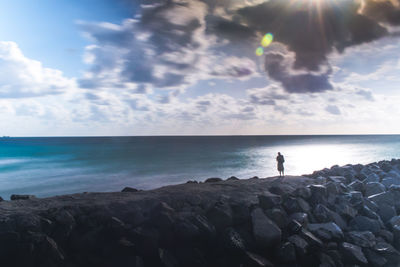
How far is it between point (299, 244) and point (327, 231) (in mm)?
1289

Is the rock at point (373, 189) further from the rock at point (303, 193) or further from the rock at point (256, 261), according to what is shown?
the rock at point (256, 261)

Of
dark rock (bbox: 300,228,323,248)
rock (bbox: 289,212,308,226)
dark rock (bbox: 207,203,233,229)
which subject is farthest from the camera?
rock (bbox: 289,212,308,226)

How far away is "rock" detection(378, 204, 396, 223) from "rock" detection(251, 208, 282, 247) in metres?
4.66

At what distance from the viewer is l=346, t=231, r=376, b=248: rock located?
6691 mm

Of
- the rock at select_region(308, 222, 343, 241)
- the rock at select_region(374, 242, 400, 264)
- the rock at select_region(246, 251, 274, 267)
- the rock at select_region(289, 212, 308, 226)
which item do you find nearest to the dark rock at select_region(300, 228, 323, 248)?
the rock at select_region(308, 222, 343, 241)

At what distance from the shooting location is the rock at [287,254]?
5.86 metres

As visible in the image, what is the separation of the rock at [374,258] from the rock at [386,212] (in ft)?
8.30

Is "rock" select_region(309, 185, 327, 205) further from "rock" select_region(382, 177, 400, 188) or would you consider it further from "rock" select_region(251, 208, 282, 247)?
"rock" select_region(382, 177, 400, 188)

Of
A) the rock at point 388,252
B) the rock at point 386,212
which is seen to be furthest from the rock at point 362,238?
the rock at point 386,212

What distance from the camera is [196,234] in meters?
6.20

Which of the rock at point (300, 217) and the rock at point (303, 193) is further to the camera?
the rock at point (303, 193)

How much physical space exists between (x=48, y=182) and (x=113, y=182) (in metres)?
7.16

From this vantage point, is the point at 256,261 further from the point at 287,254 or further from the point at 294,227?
the point at 294,227

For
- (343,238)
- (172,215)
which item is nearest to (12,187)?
(172,215)
